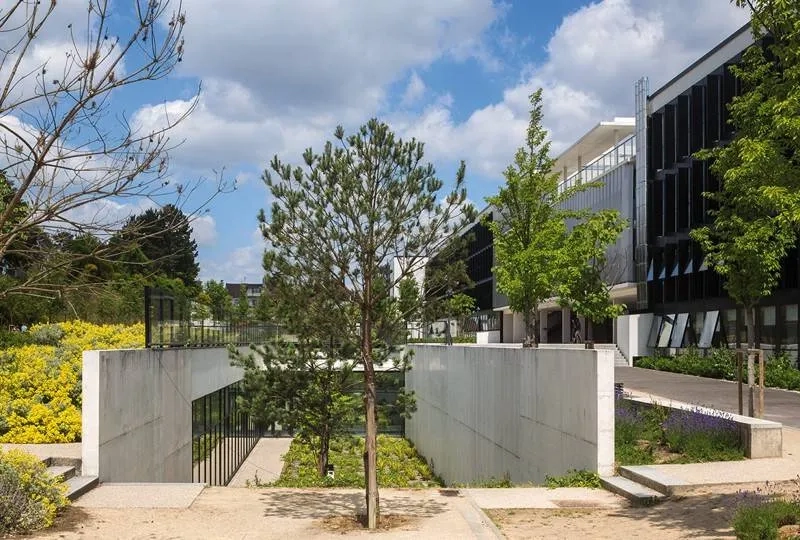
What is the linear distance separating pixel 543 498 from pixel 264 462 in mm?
25241

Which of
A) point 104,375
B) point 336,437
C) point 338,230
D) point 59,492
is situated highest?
point 338,230

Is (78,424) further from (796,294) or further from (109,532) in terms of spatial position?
(796,294)

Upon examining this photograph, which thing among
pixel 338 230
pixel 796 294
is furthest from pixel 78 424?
pixel 796 294

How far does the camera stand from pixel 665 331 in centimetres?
4269

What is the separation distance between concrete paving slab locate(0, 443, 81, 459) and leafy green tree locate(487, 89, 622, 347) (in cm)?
1524

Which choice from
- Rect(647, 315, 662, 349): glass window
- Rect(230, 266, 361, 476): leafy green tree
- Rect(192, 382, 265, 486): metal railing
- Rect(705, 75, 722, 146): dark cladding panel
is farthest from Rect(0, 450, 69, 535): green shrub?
Rect(647, 315, 662, 349): glass window

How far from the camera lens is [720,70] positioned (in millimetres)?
36906

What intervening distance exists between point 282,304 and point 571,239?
63.3 ft

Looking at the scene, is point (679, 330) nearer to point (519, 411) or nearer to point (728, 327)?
point (728, 327)

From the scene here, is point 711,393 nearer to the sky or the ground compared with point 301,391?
nearer to the ground

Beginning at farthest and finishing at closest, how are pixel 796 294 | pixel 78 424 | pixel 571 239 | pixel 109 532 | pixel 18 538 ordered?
1. pixel 796 294
2. pixel 571 239
3. pixel 78 424
4. pixel 109 532
5. pixel 18 538

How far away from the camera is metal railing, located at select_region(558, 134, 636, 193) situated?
165 feet

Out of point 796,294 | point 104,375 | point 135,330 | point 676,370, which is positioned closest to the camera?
point 104,375

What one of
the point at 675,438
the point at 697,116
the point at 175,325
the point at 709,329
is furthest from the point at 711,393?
the point at 697,116
